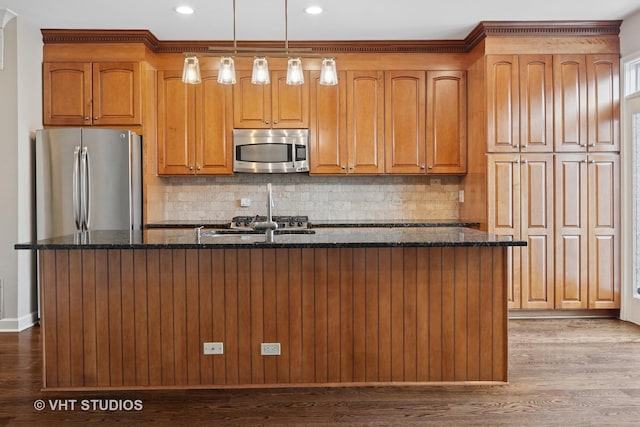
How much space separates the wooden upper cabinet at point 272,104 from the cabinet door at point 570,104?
2310 mm

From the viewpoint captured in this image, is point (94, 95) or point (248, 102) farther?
point (248, 102)

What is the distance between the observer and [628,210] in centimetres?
432

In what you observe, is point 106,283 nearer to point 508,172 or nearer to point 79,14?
point 79,14

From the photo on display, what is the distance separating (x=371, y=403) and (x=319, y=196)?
115 inches

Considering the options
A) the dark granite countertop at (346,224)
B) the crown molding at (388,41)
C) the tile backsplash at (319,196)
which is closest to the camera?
the crown molding at (388,41)

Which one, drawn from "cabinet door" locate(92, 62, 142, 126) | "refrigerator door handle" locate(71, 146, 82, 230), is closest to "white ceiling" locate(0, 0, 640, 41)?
"cabinet door" locate(92, 62, 142, 126)

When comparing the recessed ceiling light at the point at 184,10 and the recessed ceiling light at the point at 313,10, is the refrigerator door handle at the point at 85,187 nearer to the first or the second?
the recessed ceiling light at the point at 184,10

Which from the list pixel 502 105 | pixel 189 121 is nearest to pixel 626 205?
pixel 502 105

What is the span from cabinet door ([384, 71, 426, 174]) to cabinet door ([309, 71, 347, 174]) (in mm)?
437

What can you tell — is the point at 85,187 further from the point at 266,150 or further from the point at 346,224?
the point at 346,224

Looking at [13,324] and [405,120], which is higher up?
[405,120]

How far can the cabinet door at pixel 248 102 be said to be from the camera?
15.9ft

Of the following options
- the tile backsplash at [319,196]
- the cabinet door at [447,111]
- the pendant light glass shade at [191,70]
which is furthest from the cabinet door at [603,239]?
the pendant light glass shade at [191,70]

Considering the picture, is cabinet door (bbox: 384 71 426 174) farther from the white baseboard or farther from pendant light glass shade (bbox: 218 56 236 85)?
the white baseboard
